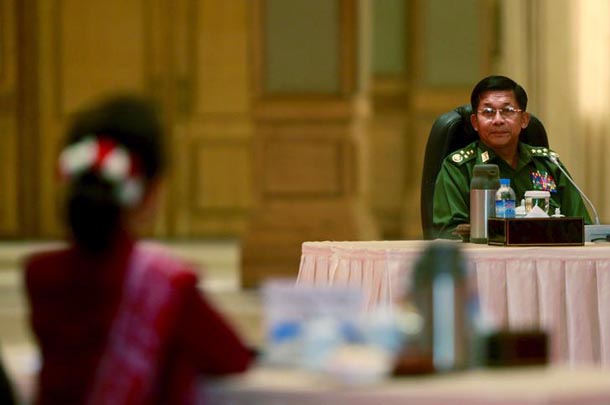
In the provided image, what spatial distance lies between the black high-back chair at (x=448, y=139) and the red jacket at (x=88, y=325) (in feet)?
9.58

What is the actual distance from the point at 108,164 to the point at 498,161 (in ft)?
9.17

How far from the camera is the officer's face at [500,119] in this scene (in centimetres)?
448

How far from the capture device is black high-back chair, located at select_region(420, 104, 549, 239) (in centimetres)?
489

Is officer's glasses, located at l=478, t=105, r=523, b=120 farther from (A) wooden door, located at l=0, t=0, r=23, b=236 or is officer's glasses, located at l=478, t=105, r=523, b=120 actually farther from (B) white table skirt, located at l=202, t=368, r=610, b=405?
(A) wooden door, located at l=0, t=0, r=23, b=236

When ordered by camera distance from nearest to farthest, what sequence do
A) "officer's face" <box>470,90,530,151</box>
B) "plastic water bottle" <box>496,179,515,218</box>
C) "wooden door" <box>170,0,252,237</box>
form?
"plastic water bottle" <box>496,179,515,218</box>
"officer's face" <box>470,90,530,151</box>
"wooden door" <box>170,0,252,237</box>

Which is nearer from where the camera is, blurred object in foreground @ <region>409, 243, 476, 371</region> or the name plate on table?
blurred object in foreground @ <region>409, 243, 476, 371</region>

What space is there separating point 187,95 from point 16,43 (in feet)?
5.54

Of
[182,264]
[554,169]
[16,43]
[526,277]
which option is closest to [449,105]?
[16,43]

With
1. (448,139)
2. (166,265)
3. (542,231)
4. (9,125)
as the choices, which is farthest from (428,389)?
(9,125)

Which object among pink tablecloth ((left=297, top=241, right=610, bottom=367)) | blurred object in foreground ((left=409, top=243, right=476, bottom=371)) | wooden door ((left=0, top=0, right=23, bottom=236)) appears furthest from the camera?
wooden door ((left=0, top=0, right=23, bottom=236))

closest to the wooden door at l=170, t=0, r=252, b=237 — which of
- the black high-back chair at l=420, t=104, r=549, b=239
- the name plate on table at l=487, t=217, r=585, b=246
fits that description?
the black high-back chair at l=420, t=104, r=549, b=239

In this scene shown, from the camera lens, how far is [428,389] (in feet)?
6.39

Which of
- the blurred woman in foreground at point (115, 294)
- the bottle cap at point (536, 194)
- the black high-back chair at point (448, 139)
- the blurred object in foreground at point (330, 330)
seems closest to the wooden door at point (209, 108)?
the black high-back chair at point (448, 139)

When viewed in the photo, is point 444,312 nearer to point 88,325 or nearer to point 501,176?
point 88,325
